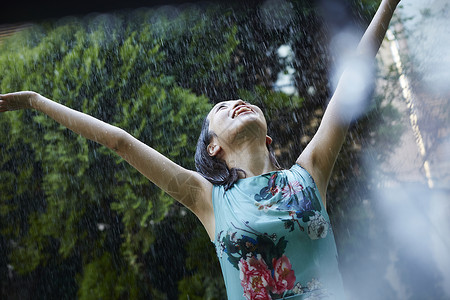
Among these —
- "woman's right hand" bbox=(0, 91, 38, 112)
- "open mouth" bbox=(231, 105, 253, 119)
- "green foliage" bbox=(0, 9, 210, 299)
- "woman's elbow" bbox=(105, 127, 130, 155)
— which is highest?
"green foliage" bbox=(0, 9, 210, 299)

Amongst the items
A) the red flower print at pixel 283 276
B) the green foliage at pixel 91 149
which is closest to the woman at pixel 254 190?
the red flower print at pixel 283 276

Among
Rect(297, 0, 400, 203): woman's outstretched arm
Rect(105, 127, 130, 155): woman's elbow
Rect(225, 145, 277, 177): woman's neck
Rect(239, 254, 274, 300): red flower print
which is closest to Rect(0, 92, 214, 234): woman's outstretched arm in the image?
Rect(105, 127, 130, 155): woman's elbow

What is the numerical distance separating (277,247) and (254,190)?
23 cm

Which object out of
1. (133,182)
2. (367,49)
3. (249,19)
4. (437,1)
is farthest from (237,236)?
(437,1)

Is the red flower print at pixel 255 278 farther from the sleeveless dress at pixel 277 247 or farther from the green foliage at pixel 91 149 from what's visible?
the green foliage at pixel 91 149

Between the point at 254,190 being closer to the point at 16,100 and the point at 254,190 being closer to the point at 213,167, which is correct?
the point at 213,167

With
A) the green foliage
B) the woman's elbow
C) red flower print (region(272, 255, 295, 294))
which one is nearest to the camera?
red flower print (region(272, 255, 295, 294))

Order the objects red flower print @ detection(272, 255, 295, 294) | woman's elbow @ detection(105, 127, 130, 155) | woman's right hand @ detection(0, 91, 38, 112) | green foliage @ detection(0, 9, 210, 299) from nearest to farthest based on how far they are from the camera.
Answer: red flower print @ detection(272, 255, 295, 294) → woman's elbow @ detection(105, 127, 130, 155) → woman's right hand @ detection(0, 91, 38, 112) → green foliage @ detection(0, 9, 210, 299)

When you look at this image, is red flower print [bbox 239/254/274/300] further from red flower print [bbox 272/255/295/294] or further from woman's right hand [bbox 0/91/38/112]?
woman's right hand [bbox 0/91/38/112]

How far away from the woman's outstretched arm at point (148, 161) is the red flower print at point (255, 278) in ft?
0.82

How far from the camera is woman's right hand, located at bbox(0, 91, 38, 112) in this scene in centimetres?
192

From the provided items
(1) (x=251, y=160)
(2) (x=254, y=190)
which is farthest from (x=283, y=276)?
(1) (x=251, y=160)

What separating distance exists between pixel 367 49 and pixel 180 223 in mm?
3295

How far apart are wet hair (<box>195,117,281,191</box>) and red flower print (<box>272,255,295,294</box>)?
0.35 meters
